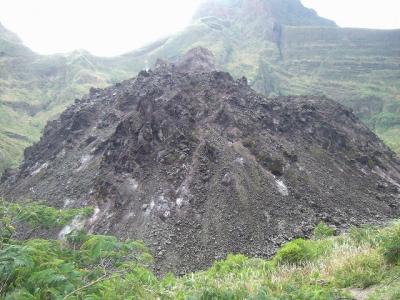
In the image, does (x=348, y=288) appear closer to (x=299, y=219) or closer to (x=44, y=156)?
(x=299, y=219)

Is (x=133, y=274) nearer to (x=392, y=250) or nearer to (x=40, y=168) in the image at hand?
(x=392, y=250)

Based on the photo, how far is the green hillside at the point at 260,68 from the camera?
122 m

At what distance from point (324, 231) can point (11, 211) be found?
2301 centimetres

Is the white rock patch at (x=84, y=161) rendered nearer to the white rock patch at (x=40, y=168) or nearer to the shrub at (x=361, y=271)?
the white rock patch at (x=40, y=168)

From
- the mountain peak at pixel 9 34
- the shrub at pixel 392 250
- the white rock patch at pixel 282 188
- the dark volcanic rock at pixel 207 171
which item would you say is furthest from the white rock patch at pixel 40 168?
the mountain peak at pixel 9 34

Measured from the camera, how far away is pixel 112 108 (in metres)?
61.7

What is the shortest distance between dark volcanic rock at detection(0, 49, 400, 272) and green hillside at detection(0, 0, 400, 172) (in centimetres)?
4709

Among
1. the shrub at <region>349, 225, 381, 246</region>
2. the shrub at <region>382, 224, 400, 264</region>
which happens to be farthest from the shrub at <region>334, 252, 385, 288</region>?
the shrub at <region>349, 225, 381, 246</region>

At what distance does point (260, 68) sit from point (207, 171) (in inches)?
4310

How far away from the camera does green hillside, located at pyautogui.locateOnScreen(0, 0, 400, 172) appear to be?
4796 inches

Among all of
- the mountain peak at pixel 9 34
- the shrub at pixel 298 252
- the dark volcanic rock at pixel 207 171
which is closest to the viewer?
the shrub at pixel 298 252

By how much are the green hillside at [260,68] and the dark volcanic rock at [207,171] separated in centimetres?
4709

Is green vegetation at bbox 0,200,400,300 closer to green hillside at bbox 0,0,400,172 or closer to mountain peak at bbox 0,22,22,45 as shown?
green hillside at bbox 0,0,400,172

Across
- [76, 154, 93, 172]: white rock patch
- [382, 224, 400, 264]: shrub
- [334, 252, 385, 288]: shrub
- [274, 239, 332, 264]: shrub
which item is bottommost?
[76, 154, 93, 172]: white rock patch
